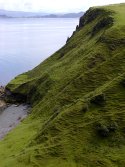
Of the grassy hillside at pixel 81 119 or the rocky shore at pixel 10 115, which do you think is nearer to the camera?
the grassy hillside at pixel 81 119

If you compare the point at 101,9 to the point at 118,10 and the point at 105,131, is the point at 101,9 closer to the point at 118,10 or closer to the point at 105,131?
the point at 118,10

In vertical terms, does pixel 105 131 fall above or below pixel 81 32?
below

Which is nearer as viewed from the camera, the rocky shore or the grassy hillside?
the grassy hillside

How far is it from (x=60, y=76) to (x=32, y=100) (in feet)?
41.8

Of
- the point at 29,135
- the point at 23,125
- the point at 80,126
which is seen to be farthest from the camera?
the point at 23,125

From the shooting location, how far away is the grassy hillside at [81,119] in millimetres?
62906

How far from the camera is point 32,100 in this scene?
5012 inches

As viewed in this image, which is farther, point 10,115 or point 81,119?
point 10,115

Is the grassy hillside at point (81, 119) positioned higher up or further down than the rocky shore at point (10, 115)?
higher up

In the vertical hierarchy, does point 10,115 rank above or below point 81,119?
below

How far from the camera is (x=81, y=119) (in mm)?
72312

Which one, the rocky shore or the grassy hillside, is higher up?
the grassy hillside

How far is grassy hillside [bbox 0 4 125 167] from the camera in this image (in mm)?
62906

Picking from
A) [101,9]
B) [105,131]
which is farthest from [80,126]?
[101,9]
